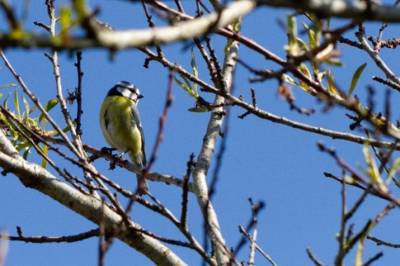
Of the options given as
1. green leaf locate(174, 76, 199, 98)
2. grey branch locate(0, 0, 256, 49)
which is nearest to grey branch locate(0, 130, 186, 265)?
green leaf locate(174, 76, 199, 98)

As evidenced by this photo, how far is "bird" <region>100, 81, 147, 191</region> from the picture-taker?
25.5 ft

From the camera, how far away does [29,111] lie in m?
4.34

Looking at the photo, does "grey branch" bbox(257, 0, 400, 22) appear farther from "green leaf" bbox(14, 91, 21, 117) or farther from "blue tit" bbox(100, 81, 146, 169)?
"blue tit" bbox(100, 81, 146, 169)

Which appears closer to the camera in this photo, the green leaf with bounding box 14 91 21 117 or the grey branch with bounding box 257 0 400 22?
the grey branch with bounding box 257 0 400 22

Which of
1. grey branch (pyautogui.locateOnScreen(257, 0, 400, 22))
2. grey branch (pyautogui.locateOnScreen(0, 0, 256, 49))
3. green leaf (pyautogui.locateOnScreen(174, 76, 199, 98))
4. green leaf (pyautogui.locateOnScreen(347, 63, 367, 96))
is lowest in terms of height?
grey branch (pyautogui.locateOnScreen(0, 0, 256, 49))

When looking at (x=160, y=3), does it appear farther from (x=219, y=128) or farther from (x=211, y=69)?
(x=219, y=128)

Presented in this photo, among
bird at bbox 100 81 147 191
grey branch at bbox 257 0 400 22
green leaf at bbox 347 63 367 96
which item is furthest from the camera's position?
bird at bbox 100 81 147 191

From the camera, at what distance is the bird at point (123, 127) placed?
778 cm

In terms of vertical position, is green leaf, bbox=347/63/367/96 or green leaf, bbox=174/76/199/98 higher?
green leaf, bbox=174/76/199/98

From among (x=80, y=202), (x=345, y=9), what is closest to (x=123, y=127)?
(x=80, y=202)

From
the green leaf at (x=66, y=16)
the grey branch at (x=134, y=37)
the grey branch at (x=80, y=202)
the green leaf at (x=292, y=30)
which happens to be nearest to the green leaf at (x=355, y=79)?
the green leaf at (x=292, y=30)

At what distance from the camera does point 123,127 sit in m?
7.91

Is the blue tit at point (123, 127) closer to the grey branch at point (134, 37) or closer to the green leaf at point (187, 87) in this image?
the green leaf at point (187, 87)

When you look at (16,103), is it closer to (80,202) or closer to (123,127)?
(80,202)
